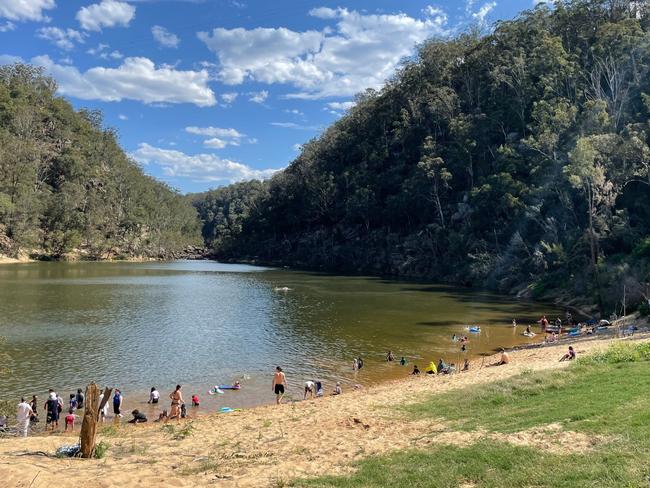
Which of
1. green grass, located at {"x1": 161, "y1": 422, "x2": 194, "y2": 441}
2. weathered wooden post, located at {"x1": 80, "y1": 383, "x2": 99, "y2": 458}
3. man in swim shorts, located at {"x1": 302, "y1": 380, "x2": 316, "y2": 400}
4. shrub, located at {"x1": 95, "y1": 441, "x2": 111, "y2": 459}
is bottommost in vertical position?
man in swim shorts, located at {"x1": 302, "y1": 380, "x2": 316, "y2": 400}

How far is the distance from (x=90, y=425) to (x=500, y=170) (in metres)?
78.0

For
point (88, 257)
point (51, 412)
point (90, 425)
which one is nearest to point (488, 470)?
point (90, 425)

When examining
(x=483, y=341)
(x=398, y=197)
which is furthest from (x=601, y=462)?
(x=398, y=197)

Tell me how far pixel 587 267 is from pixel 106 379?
5086cm

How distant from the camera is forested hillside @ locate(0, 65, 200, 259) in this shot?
372ft

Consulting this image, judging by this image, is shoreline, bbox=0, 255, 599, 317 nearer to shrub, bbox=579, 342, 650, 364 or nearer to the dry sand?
shrub, bbox=579, 342, 650, 364

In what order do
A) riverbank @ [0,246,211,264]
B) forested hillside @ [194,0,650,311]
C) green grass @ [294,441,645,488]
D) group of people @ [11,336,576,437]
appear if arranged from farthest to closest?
riverbank @ [0,246,211,264] < forested hillside @ [194,0,650,311] < group of people @ [11,336,576,437] < green grass @ [294,441,645,488]

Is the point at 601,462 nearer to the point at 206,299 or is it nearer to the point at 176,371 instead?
the point at 176,371

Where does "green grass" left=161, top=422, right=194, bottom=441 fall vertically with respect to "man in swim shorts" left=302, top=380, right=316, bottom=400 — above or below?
above

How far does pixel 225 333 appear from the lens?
1649 inches

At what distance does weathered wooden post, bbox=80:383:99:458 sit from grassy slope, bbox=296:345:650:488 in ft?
19.3

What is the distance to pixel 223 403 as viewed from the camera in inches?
973

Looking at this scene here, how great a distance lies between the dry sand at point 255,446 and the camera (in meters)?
11.0

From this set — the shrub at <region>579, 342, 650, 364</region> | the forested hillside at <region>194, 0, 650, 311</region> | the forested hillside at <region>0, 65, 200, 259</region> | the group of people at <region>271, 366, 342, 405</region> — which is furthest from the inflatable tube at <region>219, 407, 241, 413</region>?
the forested hillside at <region>0, 65, 200, 259</region>
